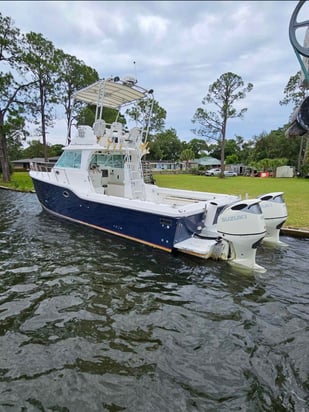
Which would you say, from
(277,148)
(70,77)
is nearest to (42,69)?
(70,77)

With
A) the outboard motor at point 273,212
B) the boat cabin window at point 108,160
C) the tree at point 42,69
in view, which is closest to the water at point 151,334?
the outboard motor at point 273,212

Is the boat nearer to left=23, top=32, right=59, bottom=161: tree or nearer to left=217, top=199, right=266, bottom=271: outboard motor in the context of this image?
left=217, top=199, right=266, bottom=271: outboard motor

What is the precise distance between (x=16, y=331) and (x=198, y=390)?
7.72 feet

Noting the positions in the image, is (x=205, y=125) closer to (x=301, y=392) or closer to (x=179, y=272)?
(x=179, y=272)

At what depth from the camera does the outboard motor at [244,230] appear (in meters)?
5.06

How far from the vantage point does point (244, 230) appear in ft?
16.8

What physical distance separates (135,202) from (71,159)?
3.54m

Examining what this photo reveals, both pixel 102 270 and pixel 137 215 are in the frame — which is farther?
pixel 137 215

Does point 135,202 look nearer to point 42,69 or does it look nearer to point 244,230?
point 244,230

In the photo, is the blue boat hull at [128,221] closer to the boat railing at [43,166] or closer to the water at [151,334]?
the water at [151,334]

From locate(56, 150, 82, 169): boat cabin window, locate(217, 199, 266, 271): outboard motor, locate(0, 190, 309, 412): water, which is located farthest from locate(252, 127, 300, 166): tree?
locate(0, 190, 309, 412): water

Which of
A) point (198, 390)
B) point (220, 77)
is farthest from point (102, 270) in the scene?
point (220, 77)

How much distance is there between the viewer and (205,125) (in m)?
32.2

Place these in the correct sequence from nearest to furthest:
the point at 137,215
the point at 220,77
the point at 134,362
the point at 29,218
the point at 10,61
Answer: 1. the point at 134,362
2. the point at 137,215
3. the point at 29,218
4. the point at 10,61
5. the point at 220,77
